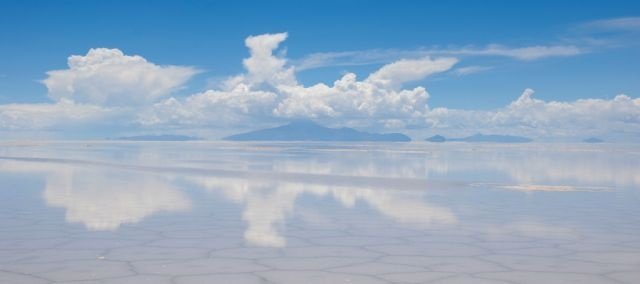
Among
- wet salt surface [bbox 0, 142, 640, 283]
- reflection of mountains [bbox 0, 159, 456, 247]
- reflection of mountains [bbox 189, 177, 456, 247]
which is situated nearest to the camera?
wet salt surface [bbox 0, 142, 640, 283]

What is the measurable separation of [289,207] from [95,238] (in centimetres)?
516

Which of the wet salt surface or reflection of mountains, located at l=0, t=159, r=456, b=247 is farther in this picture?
reflection of mountains, located at l=0, t=159, r=456, b=247

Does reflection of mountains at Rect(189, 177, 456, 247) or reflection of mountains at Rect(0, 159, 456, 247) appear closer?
reflection of mountains at Rect(189, 177, 456, 247)

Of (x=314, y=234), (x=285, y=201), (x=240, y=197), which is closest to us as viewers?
(x=314, y=234)

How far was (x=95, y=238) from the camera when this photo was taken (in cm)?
973

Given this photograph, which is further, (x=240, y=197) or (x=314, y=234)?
(x=240, y=197)

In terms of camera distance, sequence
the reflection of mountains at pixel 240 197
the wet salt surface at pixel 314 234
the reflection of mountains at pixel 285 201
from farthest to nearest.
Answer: the reflection of mountains at pixel 240 197 < the reflection of mountains at pixel 285 201 < the wet salt surface at pixel 314 234

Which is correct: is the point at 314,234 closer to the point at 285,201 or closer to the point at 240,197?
the point at 285,201

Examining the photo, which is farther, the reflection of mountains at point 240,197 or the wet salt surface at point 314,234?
the reflection of mountains at point 240,197

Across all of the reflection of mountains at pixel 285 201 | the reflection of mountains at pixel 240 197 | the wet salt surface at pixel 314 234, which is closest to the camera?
the wet salt surface at pixel 314 234

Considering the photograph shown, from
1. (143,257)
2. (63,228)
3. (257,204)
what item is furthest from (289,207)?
(143,257)

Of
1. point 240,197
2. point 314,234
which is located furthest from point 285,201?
point 314,234

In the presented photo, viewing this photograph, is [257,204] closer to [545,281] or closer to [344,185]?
[344,185]

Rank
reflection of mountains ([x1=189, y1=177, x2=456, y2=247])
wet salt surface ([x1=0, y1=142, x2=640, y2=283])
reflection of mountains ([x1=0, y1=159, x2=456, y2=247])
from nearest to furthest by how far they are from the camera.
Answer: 1. wet salt surface ([x1=0, y1=142, x2=640, y2=283])
2. reflection of mountains ([x1=189, y1=177, x2=456, y2=247])
3. reflection of mountains ([x1=0, y1=159, x2=456, y2=247])
